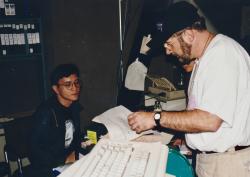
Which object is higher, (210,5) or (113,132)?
(210,5)

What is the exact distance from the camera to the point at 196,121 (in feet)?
4.42

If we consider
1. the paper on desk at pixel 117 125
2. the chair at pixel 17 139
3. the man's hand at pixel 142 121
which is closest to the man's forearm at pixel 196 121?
the man's hand at pixel 142 121

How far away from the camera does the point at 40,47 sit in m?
3.57

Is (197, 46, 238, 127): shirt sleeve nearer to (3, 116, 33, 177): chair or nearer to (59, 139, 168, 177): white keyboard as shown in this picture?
(59, 139, 168, 177): white keyboard

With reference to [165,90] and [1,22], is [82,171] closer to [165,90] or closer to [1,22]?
[165,90]

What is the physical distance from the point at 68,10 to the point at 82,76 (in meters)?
0.78

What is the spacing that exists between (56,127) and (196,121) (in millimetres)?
1472

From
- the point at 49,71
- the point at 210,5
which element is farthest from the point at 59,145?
the point at 210,5

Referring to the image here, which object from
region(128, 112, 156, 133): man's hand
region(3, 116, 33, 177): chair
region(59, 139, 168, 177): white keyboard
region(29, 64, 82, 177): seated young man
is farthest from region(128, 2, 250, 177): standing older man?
region(3, 116, 33, 177): chair

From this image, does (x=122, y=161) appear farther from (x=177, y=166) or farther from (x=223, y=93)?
(x=223, y=93)

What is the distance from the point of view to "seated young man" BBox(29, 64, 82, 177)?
241 centimetres

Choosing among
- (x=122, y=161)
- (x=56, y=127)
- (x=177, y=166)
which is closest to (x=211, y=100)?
(x=177, y=166)

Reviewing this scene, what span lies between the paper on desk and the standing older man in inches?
2.7

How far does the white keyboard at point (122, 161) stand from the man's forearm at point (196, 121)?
0.46 ft
